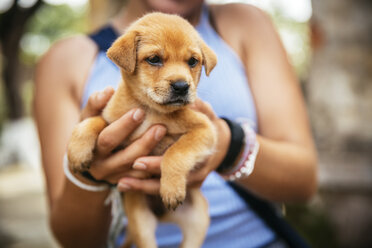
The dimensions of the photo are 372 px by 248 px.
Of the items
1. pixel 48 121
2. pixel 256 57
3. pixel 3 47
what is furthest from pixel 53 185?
pixel 3 47

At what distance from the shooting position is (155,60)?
5.41 feet

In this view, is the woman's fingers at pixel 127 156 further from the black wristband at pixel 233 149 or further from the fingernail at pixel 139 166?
the black wristband at pixel 233 149

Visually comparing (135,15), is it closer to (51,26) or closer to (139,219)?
(139,219)

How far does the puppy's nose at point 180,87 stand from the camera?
158 centimetres

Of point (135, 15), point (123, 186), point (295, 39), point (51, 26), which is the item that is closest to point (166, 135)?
point (123, 186)

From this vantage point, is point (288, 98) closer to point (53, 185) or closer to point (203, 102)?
point (203, 102)

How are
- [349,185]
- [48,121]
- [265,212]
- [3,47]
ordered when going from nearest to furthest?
[265,212] → [48,121] → [349,185] → [3,47]

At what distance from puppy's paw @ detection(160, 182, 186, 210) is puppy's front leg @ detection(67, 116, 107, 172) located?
377mm

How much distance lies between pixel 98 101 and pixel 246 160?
2.53 feet

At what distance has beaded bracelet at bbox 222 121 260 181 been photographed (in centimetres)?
190

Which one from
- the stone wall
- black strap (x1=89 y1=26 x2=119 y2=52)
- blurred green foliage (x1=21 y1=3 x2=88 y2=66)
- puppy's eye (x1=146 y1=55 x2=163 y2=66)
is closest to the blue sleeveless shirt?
black strap (x1=89 y1=26 x2=119 y2=52)

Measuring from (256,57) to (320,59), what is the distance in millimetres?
1979

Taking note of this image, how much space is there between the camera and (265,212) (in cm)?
244

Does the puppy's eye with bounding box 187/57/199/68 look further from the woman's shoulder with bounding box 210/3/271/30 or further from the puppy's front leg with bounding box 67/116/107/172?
the woman's shoulder with bounding box 210/3/271/30
